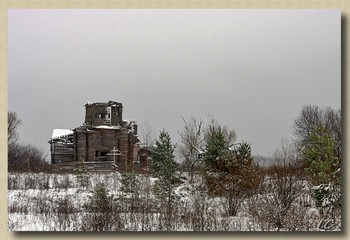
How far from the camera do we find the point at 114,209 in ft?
24.6

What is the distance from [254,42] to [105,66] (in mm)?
1856

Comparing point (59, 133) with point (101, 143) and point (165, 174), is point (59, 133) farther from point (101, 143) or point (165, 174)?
point (165, 174)

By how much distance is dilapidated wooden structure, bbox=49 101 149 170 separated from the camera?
7.27 metres

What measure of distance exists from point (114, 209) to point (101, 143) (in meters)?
0.86

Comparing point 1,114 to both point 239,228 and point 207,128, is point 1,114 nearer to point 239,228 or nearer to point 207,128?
point 207,128

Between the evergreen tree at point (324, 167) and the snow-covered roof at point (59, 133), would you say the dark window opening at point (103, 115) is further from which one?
the evergreen tree at point (324, 167)

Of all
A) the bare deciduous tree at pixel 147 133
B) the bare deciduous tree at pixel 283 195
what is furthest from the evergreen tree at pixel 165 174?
the bare deciduous tree at pixel 283 195

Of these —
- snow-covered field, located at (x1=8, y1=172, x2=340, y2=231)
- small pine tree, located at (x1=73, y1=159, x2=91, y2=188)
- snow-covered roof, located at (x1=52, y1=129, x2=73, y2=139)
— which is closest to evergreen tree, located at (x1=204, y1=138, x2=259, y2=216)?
snow-covered field, located at (x1=8, y1=172, x2=340, y2=231)

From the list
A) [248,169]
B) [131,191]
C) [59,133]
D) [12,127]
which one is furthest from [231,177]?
[12,127]

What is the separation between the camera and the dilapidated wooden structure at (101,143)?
7.27 metres

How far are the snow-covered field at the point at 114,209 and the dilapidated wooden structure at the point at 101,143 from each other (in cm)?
18

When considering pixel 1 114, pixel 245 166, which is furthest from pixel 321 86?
pixel 1 114

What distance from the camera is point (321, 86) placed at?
7.02 metres

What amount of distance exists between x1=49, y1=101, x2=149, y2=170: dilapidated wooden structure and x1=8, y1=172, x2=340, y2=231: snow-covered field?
182 millimetres
